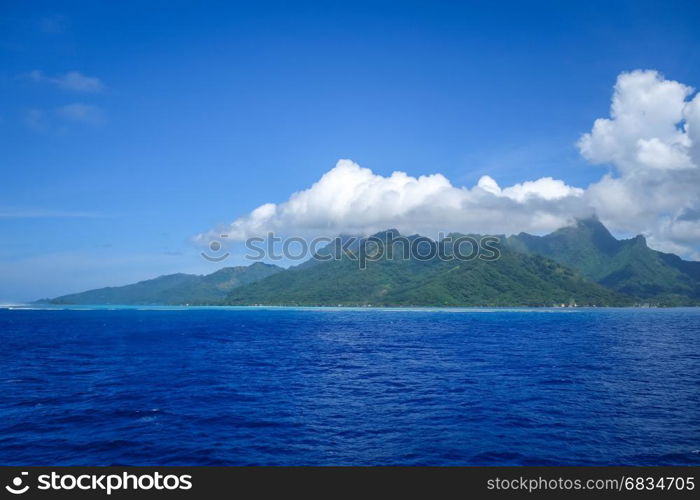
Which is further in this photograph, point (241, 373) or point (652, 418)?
point (241, 373)

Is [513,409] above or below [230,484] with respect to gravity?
below

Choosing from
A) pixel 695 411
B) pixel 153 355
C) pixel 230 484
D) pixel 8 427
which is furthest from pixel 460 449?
pixel 153 355

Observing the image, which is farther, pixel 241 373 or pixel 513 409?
pixel 241 373

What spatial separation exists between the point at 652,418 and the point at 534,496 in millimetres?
30802

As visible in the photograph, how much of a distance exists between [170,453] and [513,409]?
35187 millimetres

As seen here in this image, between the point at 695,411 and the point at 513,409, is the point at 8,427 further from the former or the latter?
the point at 695,411

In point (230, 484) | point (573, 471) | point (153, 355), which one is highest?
point (230, 484)

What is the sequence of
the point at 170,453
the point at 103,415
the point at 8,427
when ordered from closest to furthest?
the point at 170,453 < the point at 8,427 < the point at 103,415

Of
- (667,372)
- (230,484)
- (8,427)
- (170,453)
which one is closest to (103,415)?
(8,427)

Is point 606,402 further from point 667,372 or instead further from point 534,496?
point 534,496

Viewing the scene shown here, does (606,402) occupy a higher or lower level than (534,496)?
lower

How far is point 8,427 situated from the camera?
40.2 meters

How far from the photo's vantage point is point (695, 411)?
44844 mm

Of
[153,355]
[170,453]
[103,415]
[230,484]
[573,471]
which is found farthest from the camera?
[153,355]
